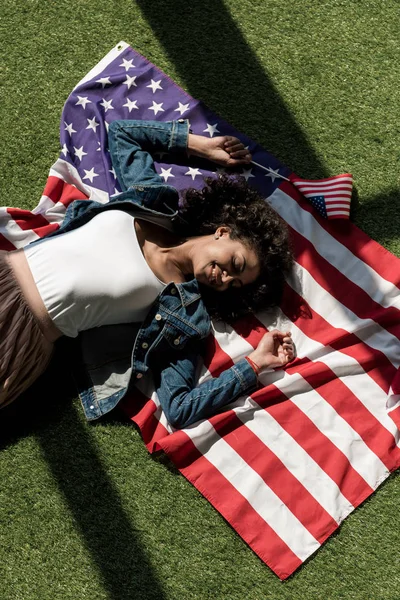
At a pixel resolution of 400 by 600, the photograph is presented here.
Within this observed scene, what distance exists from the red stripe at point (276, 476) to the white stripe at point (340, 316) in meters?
0.84

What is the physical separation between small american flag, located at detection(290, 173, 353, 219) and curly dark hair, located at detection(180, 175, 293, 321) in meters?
0.31

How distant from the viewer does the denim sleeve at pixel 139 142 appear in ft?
13.2

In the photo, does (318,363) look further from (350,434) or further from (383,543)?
(383,543)

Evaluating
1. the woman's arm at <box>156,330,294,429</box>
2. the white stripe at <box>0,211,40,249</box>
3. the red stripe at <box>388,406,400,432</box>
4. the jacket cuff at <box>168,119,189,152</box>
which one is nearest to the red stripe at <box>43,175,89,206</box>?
the white stripe at <box>0,211,40,249</box>

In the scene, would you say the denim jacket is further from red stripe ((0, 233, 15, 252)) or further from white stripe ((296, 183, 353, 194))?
white stripe ((296, 183, 353, 194))

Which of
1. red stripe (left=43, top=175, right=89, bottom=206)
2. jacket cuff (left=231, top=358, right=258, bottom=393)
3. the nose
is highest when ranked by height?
red stripe (left=43, top=175, right=89, bottom=206)

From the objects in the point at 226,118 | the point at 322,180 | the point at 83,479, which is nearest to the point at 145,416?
the point at 83,479

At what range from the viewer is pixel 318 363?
3.78 meters

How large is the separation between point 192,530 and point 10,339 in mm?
1438

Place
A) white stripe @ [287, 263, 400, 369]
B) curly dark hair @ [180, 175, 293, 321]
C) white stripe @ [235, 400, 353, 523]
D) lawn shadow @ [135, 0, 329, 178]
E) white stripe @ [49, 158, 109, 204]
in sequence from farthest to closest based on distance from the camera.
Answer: lawn shadow @ [135, 0, 329, 178] < white stripe @ [49, 158, 109, 204] < white stripe @ [287, 263, 400, 369] < curly dark hair @ [180, 175, 293, 321] < white stripe @ [235, 400, 353, 523]

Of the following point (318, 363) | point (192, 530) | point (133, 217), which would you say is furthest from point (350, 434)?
point (133, 217)

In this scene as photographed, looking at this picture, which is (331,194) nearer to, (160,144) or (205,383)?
(160,144)

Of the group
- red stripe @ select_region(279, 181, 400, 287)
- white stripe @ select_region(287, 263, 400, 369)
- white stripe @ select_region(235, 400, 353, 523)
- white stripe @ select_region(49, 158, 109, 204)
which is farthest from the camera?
white stripe @ select_region(49, 158, 109, 204)

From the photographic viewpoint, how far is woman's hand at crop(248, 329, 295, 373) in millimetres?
3709
